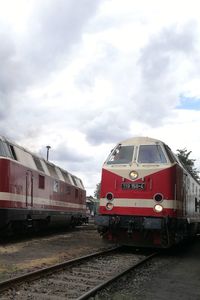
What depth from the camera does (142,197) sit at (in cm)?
1295

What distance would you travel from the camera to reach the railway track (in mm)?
7336

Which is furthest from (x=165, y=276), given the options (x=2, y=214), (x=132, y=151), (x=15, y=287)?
(x=2, y=214)

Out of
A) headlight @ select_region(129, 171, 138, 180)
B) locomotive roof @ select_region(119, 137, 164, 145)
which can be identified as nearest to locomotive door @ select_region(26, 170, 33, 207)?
locomotive roof @ select_region(119, 137, 164, 145)

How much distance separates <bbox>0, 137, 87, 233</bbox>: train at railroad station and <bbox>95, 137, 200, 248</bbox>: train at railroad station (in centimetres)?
358

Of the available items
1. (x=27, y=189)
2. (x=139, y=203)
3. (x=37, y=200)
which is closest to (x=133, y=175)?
(x=139, y=203)

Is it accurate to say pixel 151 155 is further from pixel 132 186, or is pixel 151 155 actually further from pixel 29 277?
pixel 29 277

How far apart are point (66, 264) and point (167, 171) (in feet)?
14.1

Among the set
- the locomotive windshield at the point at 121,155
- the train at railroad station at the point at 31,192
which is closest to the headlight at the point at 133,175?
the locomotive windshield at the point at 121,155

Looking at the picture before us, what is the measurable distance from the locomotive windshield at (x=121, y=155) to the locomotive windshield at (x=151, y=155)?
0.30m

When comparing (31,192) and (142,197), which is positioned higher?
(31,192)

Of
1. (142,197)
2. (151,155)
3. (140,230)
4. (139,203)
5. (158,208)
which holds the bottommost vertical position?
(140,230)

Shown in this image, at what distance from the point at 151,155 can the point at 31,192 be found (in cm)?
636

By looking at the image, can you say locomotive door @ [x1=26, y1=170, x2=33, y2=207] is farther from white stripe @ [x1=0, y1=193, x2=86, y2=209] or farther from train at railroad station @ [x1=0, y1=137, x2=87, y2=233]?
white stripe @ [x1=0, y1=193, x2=86, y2=209]

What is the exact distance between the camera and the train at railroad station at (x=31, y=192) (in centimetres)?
1529
